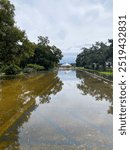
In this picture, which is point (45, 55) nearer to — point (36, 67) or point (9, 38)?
point (36, 67)

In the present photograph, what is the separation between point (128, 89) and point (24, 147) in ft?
16.2

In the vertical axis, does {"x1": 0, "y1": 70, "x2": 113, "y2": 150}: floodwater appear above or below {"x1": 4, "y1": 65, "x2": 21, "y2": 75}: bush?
below

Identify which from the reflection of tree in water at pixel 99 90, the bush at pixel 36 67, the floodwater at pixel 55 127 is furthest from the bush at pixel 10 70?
the floodwater at pixel 55 127

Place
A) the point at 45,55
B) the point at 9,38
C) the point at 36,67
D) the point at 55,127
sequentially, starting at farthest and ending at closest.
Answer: the point at 45,55 < the point at 36,67 < the point at 9,38 < the point at 55,127

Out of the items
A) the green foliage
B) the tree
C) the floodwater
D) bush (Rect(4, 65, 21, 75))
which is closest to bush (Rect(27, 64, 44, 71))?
the green foliage

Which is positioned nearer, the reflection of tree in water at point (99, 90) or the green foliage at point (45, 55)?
the reflection of tree in water at point (99, 90)

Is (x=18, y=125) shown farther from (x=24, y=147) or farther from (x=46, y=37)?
(x=46, y=37)

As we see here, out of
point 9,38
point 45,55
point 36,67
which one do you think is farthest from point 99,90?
point 45,55

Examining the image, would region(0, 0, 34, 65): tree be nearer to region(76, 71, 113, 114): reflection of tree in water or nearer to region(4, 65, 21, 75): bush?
region(76, 71, 113, 114): reflection of tree in water

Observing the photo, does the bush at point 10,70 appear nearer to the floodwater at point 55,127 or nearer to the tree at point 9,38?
the tree at point 9,38

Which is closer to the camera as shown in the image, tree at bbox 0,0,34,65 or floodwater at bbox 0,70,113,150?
floodwater at bbox 0,70,113,150

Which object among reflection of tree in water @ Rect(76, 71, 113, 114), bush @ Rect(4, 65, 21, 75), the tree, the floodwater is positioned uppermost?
the tree

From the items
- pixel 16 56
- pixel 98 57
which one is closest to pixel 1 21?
pixel 16 56

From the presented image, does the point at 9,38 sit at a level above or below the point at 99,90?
above
